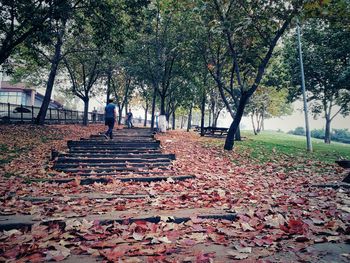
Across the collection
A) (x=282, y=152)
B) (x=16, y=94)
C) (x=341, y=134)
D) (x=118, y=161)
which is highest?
(x=16, y=94)

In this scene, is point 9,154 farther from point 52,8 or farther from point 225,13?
point 225,13

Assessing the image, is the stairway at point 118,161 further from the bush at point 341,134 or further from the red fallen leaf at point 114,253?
the bush at point 341,134

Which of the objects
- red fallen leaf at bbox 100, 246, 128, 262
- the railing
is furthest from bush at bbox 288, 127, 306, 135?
red fallen leaf at bbox 100, 246, 128, 262

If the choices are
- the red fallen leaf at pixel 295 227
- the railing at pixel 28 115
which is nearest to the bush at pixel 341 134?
the railing at pixel 28 115

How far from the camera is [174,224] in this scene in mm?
3639

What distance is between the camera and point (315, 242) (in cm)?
304

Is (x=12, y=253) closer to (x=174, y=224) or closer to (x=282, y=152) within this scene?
(x=174, y=224)

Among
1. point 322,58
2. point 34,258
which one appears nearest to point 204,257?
point 34,258

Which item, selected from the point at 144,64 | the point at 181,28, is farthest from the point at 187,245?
the point at 144,64

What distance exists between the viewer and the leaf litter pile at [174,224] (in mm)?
2867

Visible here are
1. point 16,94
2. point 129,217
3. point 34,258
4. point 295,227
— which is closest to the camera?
point 34,258

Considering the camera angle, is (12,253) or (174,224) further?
(174,224)

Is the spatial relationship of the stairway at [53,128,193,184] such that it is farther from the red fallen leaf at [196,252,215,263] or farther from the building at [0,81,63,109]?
the building at [0,81,63,109]

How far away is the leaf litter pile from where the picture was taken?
2867 millimetres
